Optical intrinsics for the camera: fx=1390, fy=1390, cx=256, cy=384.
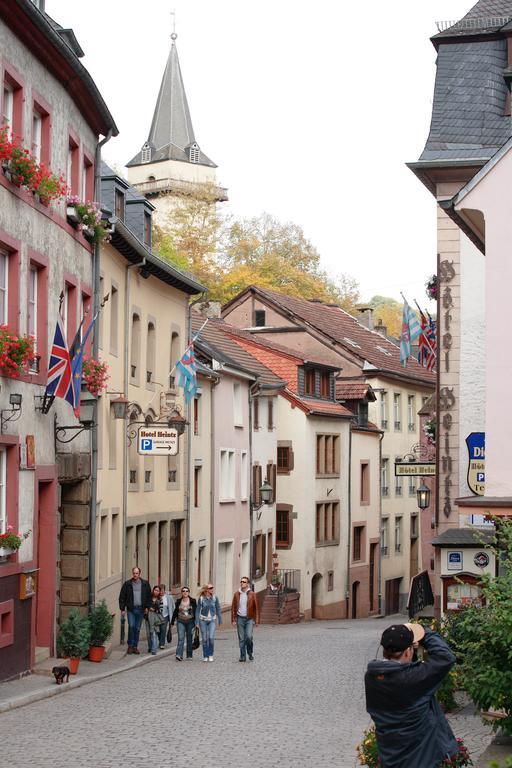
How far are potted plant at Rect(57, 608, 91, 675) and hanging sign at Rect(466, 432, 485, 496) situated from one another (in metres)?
7.02

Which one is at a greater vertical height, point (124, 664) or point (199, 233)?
point (199, 233)

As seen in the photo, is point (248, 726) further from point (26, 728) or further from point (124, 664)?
point (124, 664)

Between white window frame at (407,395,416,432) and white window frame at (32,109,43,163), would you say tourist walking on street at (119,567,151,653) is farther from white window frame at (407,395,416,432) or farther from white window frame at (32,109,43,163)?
white window frame at (407,395,416,432)

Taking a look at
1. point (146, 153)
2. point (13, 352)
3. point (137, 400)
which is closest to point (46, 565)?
point (13, 352)

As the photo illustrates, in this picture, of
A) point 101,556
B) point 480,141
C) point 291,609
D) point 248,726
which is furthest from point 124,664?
point 291,609

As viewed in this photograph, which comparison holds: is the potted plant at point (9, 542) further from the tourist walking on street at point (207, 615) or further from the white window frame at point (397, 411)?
the white window frame at point (397, 411)

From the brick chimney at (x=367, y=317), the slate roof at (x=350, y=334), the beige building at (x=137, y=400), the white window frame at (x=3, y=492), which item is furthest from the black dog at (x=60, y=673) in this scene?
the brick chimney at (x=367, y=317)

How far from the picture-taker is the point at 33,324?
22.3 m

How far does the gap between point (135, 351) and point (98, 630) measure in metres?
8.91

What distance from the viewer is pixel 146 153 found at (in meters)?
123

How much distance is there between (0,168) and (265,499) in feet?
87.7

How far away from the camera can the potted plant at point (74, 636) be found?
23328 mm

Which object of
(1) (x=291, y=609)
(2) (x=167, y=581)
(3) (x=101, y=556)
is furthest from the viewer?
(1) (x=291, y=609)

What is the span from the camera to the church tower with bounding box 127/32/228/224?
117625 mm
